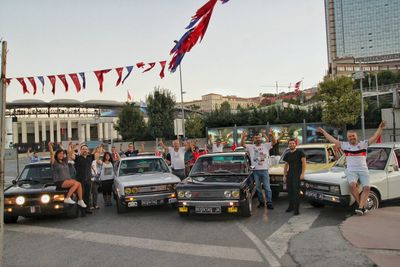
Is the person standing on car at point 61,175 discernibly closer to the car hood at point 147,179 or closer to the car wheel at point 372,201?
the car hood at point 147,179

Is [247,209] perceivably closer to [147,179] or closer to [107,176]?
[147,179]

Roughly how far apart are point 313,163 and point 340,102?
79.9 ft

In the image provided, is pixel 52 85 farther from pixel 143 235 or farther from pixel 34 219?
pixel 143 235

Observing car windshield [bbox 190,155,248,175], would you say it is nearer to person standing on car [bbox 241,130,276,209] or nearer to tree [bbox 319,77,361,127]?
person standing on car [bbox 241,130,276,209]

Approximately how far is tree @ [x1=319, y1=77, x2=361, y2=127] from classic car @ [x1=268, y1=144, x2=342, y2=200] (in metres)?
23.3

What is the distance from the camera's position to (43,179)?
9.66 m

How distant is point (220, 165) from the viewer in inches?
376

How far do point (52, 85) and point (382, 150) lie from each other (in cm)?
1321

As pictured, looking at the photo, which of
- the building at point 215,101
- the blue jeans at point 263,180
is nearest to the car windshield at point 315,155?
the blue jeans at point 263,180

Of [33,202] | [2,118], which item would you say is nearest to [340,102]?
[33,202]

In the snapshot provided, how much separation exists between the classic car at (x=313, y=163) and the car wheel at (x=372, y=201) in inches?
68.9

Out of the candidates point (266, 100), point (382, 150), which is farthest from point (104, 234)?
point (266, 100)

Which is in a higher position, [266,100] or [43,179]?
[266,100]

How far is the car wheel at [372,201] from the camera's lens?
27.0 ft
